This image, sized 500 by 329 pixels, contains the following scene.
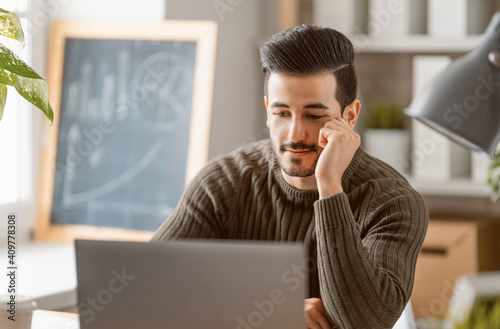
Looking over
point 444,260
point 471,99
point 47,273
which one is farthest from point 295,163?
point 444,260

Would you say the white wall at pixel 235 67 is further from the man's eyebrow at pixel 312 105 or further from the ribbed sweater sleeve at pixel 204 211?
the man's eyebrow at pixel 312 105

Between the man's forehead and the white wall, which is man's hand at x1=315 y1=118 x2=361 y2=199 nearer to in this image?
the man's forehead

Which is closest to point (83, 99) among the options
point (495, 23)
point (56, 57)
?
point (56, 57)

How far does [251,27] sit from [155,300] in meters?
2.16

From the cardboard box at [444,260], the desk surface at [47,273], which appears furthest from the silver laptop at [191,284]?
the cardboard box at [444,260]

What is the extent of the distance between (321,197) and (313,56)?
32cm

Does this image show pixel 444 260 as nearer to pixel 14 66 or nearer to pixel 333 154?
pixel 333 154

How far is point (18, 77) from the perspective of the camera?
1.17m

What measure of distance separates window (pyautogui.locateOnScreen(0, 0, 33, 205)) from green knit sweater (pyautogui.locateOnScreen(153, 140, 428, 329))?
3.51ft

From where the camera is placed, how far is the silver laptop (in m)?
0.92

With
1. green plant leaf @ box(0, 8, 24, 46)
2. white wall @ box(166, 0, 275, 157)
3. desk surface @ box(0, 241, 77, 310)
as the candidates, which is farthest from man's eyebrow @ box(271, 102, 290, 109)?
white wall @ box(166, 0, 275, 157)

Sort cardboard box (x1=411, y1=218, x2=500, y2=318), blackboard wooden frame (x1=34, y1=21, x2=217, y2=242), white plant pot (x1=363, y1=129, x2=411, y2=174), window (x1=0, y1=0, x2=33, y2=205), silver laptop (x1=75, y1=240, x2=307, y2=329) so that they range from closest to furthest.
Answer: silver laptop (x1=75, y1=240, x2=307, y2=329)
blackboard wooden frame (x1=34, y1=21, x2=217, y2=242)
window (x1=0, y1=0, x2=33, y2=205)
cardboard box (x1=411, y1=218, x2=500, y2=318)
white plant pot (x1=363, y1=129, x2=411, y2=174)

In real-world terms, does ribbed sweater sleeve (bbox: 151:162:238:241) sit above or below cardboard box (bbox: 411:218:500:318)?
above

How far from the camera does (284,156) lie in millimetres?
1511
